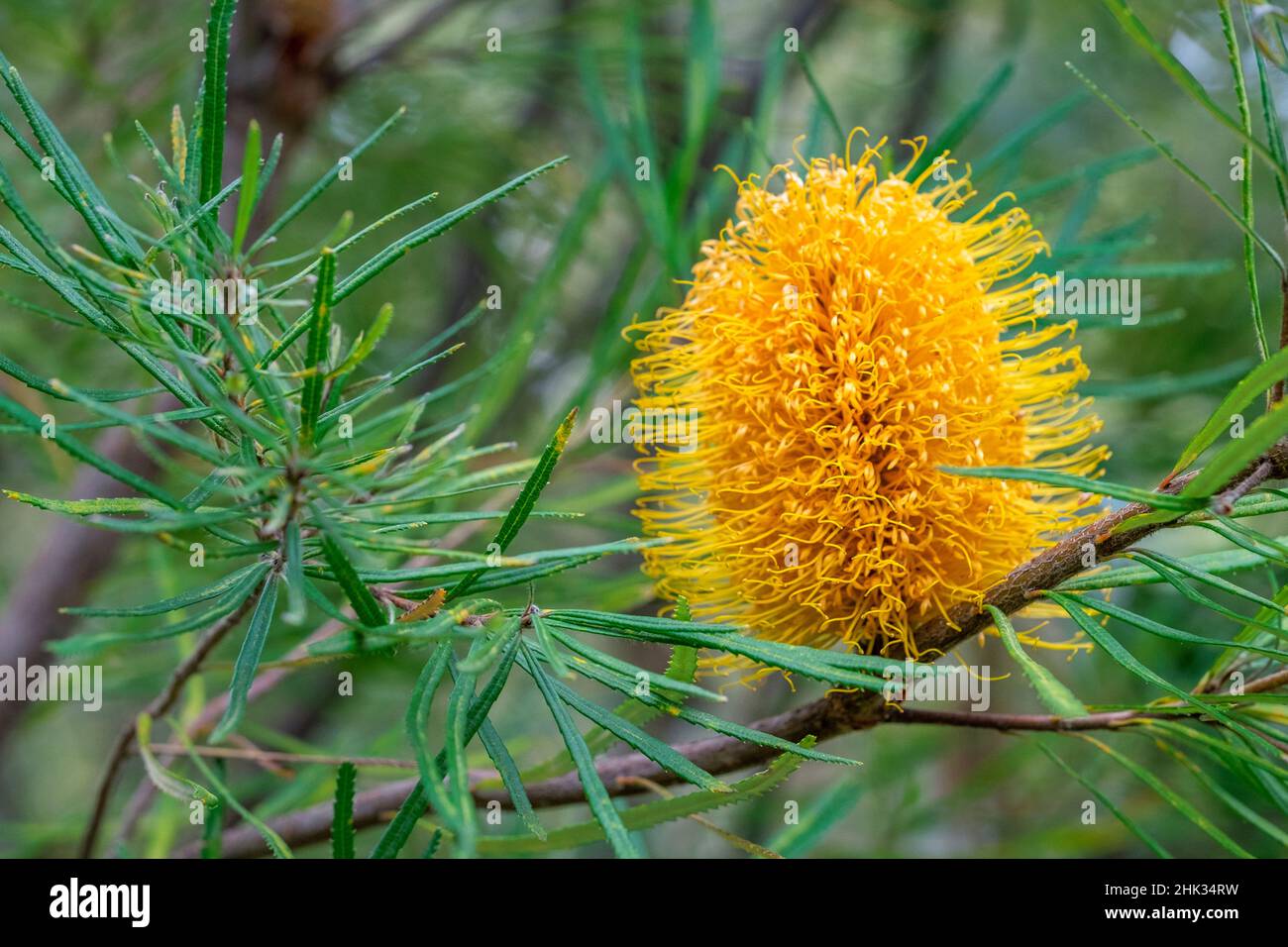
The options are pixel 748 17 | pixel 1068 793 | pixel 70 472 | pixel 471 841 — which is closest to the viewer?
pixel 471 841

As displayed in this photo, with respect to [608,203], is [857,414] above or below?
below

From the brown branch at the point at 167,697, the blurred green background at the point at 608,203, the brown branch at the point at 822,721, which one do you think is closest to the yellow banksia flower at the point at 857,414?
the brown branch at the point at 822,721

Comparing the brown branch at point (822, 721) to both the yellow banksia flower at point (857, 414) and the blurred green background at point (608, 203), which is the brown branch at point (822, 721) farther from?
the blurred green background at point (608, 203)

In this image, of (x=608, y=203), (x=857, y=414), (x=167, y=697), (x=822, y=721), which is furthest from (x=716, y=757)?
(x=608, y=203)

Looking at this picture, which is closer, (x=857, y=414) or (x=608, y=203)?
(x=857, y=414)

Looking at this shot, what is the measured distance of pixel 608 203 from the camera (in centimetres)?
167

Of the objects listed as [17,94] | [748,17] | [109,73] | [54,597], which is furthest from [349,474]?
[748,17]

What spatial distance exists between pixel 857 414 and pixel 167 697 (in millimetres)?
441

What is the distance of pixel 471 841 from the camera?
35 cm

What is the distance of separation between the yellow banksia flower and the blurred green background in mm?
156

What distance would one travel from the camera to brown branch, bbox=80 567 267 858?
52 cm

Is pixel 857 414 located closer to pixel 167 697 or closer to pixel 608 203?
pixel 167 697

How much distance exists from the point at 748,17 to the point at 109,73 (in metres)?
1.06
